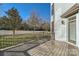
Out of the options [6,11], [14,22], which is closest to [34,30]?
[14,22]

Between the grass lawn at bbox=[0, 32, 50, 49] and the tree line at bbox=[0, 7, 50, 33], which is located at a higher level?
the tree line at bbox=[0, 7, 50, 33]

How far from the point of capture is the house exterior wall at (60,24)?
19.9 m

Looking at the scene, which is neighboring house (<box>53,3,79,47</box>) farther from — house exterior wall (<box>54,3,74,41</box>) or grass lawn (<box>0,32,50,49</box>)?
grass lawn (<box>0,32,50,49</box>)

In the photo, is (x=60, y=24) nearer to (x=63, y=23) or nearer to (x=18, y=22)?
(x=63, y=23)

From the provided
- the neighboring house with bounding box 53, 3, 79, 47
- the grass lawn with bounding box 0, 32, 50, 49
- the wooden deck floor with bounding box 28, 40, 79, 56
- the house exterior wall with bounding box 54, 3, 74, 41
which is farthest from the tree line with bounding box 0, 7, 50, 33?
the house exterior wall with bounding box 54, 3, 74, 41

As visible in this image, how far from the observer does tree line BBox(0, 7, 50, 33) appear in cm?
1591

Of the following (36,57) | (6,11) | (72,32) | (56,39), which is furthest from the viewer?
(56,39)

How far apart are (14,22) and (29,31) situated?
4.89 feet

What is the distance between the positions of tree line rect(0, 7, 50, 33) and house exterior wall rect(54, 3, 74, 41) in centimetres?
405

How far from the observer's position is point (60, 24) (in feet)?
67.7

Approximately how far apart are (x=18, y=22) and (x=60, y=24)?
589cm

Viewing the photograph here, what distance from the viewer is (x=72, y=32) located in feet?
59.2

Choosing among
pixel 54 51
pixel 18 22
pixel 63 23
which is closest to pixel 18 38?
pixel 18 22

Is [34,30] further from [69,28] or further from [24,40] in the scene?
[69,28]
